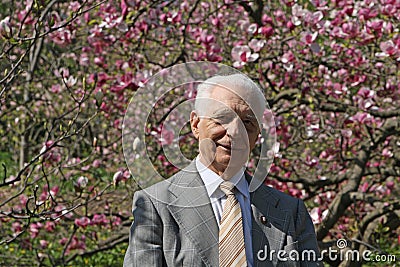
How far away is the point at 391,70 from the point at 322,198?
3.20ft

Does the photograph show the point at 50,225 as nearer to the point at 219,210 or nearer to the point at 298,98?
the point at 298,98

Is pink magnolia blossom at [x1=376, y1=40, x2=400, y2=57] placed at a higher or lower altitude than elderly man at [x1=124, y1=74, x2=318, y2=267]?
lower

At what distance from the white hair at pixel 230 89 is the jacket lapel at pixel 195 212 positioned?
199 mm

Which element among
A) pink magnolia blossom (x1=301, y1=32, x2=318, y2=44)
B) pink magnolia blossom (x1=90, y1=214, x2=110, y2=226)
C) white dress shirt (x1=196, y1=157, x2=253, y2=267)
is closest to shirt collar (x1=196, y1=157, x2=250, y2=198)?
white dress shirt (x1=196, y1=157, x2=253, y2=267)

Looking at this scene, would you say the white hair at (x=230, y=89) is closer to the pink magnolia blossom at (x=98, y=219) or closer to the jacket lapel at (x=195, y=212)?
the jacket lapel at (x=195, y=212)

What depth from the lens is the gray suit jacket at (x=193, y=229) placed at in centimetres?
180

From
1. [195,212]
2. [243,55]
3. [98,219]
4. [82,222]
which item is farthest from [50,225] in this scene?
[195,212]

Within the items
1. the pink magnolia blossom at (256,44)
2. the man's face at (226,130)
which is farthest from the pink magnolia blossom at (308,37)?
the man's face at (226,130)

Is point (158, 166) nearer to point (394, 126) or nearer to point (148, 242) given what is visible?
point (394, 126)

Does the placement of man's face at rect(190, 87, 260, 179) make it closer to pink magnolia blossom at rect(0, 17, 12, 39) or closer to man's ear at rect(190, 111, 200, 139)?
man's ear at rect(190, 111, 200, 139)

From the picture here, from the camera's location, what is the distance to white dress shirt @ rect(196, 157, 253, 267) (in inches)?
72.7

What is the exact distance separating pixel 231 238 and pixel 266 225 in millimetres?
133

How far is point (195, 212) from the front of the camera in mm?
1840

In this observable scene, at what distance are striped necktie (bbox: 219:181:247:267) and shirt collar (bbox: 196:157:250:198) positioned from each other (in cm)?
6
